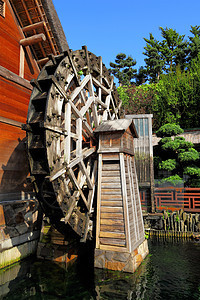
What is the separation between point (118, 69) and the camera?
1273 inches

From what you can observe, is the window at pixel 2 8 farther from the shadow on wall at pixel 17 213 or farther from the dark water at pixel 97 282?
the dark water at pixel 97 282

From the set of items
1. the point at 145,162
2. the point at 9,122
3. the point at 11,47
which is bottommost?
the point at 145,162

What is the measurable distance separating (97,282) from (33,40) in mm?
6852

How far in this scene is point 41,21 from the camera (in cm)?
720

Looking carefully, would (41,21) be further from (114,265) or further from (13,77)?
(114,265)

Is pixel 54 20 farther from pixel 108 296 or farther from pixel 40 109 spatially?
pixel 108 296

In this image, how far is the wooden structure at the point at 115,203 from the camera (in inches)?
215

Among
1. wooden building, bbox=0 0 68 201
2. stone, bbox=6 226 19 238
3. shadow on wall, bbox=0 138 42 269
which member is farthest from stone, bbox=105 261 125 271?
wooden building, bbox=0 0 68 201

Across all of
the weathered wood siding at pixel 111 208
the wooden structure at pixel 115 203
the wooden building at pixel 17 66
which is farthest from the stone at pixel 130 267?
the wooden building at pixel 17 66

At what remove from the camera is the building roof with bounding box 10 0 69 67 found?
698 centimetres

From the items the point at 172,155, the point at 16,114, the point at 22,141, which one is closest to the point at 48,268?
the point at 22,141

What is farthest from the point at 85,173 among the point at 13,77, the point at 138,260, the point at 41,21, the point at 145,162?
the point at 145,162

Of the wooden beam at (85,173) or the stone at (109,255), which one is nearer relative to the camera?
the stone at (109,255)

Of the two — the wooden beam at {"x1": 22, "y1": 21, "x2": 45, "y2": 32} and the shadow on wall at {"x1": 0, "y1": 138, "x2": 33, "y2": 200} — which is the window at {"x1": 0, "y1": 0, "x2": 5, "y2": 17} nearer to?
the wooden beam at {"x1": 22, "y1": 21, "x2": 45, "y2": 32}
